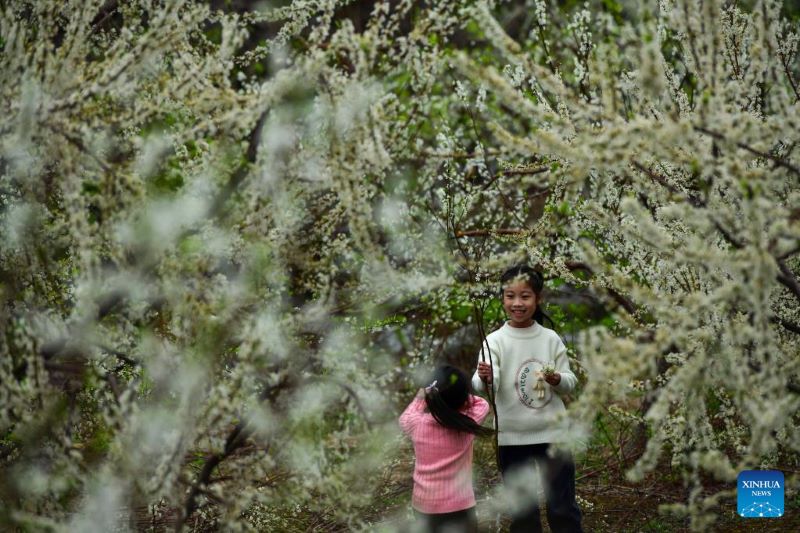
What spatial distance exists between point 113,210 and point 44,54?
0.55 metres

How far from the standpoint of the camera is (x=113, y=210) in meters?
2.09

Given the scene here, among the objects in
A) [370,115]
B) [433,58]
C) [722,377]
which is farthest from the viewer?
[433,58]

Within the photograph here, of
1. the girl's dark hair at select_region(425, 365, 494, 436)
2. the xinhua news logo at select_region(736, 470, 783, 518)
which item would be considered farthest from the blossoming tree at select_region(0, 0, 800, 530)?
the xinhua news logo at select_region(736, 470, 783, 518)

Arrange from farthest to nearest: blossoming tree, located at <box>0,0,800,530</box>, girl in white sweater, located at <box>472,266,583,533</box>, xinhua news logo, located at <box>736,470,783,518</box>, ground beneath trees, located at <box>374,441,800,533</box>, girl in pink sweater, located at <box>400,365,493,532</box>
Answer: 1. ground beneath trees, located at <box>374,441,800,533</box>
2. xinhua news logo, located at <box>736,470,783,518</box>
3. girl in white sweater, located at <box>472,266,583,533</box>
4. girl in pink sweater, located at <box>400,365,493,532</box>
5. blossoming tree, located at <box>0,0,800,530</box>

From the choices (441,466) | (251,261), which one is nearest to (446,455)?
(441,466)

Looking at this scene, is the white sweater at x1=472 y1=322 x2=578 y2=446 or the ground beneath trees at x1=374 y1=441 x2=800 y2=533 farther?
the ground beneath trees at x1=374 y1=441 x2=800 y2=533

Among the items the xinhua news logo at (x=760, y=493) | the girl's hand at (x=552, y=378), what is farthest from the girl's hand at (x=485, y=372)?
the xinhua news logo at (x=760, y=493)

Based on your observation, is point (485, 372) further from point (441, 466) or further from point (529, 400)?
point (441, 466)

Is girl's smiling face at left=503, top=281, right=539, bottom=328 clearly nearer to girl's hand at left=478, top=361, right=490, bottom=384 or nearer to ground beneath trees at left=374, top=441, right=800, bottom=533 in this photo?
girl's hand at left=478, top=361, right=490, bottom=384

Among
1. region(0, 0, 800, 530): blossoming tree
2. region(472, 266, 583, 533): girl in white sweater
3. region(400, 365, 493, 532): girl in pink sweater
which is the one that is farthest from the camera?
region(472, 266, 583, 533): girl in white sweater

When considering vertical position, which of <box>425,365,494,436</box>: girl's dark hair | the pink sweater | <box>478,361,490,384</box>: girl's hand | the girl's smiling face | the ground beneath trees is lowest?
the ground beneath trees

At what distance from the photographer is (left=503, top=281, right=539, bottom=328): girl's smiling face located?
3.34 metres

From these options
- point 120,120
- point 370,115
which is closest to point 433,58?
point 370,115

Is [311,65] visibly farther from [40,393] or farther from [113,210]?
[40,393]
